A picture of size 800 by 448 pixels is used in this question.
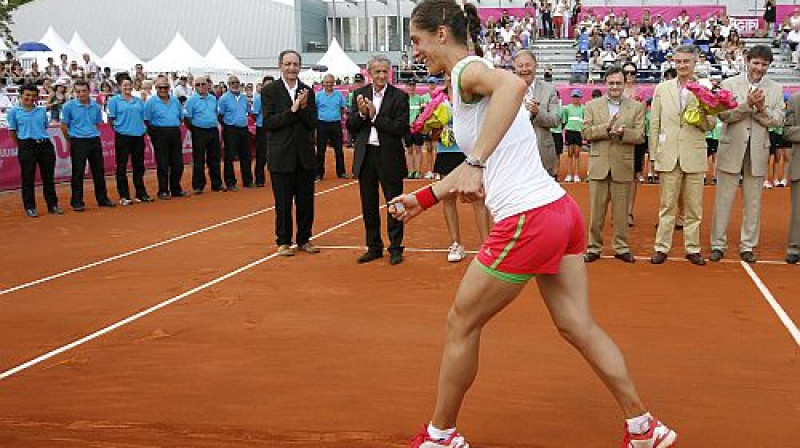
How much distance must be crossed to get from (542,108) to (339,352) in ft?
13.9

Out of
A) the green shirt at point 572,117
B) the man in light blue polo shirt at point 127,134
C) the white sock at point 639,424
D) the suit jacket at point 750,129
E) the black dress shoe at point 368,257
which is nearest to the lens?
the white sock at point 639,424

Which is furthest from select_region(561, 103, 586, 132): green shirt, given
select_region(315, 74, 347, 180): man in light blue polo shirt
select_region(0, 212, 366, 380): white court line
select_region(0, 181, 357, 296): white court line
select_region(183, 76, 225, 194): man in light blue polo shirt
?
select_region(0, 212, 366, 380): white court line

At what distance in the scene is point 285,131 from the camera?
9.16 m

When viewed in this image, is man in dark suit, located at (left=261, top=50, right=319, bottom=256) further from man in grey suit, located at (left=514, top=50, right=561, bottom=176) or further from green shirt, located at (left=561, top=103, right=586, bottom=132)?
green shirt, located at (left=561, top=103, right=586, bottom=132)

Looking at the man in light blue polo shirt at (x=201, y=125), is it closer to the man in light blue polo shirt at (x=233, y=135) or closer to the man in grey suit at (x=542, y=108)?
the man in light blue polo shirt at (x=233, y=135)

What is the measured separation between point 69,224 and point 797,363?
34.4ft

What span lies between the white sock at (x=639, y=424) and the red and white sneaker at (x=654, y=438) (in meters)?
0.02

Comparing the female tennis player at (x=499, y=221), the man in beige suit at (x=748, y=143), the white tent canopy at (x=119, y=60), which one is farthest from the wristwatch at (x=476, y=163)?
the white tent canopy at (x=119, y=60)

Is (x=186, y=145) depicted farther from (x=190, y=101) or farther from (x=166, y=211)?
(x=166, y=211)

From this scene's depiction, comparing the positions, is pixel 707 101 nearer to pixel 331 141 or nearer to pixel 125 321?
pixel 125 321


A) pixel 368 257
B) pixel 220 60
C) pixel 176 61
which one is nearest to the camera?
pixel 368 257

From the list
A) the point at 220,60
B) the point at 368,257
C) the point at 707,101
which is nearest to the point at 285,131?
the point at 368,257

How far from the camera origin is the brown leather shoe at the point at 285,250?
9.12m

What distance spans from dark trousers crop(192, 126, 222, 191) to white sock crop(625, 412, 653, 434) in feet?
44.6
